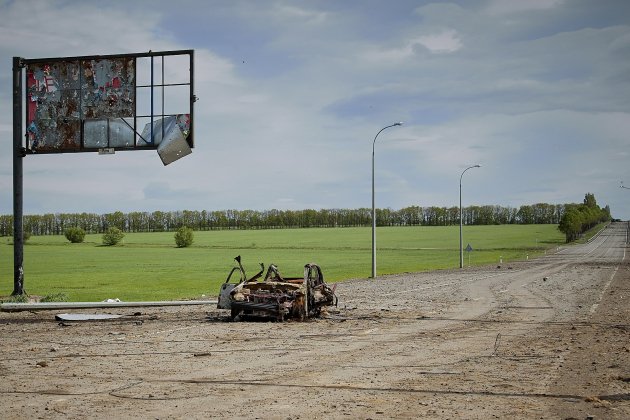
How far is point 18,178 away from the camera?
24.5m

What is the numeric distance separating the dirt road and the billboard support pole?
16.3ft

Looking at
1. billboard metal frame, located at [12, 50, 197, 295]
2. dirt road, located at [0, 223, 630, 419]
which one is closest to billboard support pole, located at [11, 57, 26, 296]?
billboard metal frame, located at [12, 50, 197, 295]

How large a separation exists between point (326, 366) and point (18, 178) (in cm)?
1778

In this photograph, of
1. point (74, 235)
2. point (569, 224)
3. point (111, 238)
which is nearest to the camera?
point (111, 238)

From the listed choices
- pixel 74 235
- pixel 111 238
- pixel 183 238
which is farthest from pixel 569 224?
pixel 74 235

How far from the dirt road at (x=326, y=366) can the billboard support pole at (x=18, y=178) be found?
495 cm

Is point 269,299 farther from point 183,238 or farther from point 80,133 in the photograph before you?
point 183,238

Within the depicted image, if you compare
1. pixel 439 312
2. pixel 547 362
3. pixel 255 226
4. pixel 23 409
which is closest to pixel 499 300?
pixel 439 312

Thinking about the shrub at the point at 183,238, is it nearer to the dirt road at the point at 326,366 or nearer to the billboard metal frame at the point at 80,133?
the billboard metal frame at the point at 80,133

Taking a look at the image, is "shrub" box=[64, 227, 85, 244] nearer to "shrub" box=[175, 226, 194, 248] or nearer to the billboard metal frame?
"shrub" box=[175, 226, 194, 248]

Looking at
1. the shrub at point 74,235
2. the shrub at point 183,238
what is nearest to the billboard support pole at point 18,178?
the shrub at point 183,238

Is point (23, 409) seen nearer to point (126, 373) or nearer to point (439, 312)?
point (126, 373)

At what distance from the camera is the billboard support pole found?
24219 mm

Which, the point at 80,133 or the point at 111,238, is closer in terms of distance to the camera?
the point at 80,133
